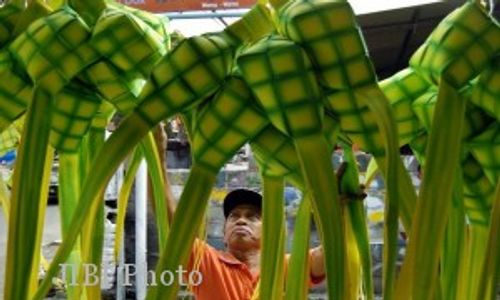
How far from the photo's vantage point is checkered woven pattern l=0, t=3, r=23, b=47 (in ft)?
1.55

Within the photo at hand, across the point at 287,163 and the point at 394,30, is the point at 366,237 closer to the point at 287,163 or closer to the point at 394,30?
the point at 287,163

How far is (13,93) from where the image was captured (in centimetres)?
46

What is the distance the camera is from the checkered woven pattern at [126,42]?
426mm

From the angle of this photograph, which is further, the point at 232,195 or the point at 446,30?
the point at 232,195

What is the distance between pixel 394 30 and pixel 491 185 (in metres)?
1.73

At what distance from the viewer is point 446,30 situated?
40 cm

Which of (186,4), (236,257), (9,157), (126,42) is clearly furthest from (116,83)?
(186,4)

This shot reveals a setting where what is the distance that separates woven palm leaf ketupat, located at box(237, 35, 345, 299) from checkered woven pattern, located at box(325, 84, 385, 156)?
2 centimetres

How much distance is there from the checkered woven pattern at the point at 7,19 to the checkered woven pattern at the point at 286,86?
0.62 feet

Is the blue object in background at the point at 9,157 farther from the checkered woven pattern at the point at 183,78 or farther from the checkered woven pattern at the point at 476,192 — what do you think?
the checkered woven pattern at the point at 476,192

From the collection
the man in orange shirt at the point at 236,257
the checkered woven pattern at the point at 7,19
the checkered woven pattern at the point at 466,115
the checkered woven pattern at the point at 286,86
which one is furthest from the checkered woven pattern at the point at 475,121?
the man in orange shirt at the point at 236,257

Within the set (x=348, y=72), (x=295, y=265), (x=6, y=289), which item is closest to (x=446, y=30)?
(x=348, y=72)

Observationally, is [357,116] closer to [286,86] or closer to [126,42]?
[286,86]

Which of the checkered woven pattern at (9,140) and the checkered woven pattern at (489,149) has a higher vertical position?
the checkered woven pattern at (9,140)
